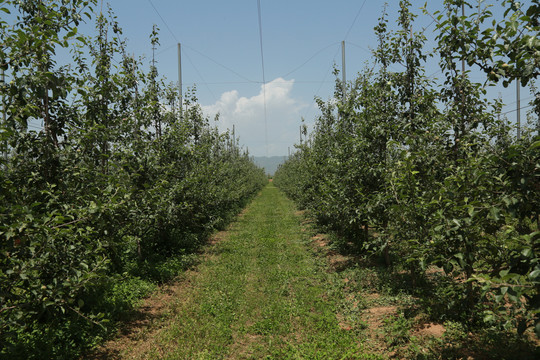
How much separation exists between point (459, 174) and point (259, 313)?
14.9ft

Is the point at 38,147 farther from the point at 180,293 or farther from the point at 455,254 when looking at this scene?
the point at 455,254

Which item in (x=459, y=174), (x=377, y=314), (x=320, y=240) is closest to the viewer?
(x=459, y=174)

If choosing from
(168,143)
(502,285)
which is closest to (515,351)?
(502,285)

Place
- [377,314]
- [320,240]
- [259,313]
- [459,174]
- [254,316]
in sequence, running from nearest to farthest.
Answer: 1. [459,174]
2. [377,314]
3. [254,316]
4. [259,313]
5. [320,240]

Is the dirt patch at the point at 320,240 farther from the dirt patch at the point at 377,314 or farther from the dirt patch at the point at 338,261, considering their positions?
the dirt patch at the point at 377,314

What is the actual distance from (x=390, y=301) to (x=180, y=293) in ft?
15.5

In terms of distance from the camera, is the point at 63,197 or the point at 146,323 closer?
the point at 63,197

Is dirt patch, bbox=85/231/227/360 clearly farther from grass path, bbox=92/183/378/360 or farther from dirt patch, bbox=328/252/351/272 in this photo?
dirt patch, bbox=328/252/351/272

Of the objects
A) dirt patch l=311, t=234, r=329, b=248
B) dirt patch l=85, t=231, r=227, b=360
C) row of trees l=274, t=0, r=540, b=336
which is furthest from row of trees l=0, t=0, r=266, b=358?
dirt patch l=311, t=234, r=329, b=248

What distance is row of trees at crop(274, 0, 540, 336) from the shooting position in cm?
262

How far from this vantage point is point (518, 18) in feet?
8.34

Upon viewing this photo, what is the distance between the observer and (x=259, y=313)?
6.39 m

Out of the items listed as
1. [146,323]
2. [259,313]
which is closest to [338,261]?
[259,313]

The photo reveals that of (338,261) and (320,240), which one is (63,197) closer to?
(338,261)
